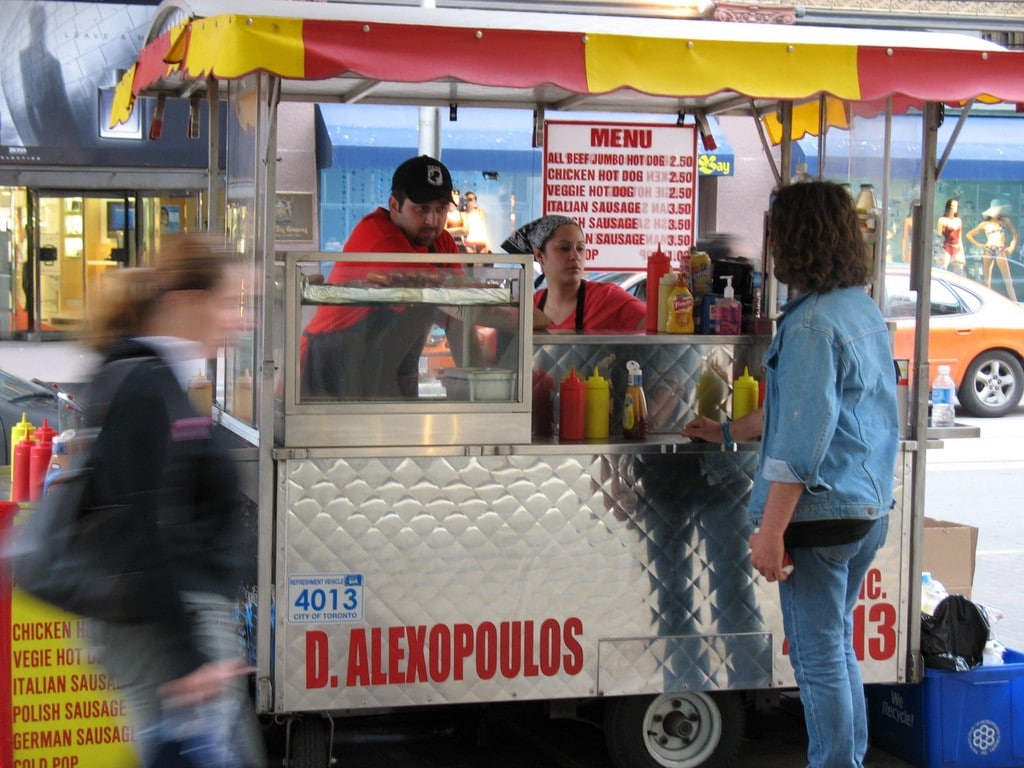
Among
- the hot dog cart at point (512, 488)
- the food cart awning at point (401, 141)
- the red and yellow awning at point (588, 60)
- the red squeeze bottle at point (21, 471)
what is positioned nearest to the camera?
the red and yellow awning at point (588, 60)

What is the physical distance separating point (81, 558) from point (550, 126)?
362cm

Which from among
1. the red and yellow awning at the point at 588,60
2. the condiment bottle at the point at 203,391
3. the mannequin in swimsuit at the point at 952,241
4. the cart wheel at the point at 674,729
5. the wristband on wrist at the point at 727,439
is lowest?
the cart wheel at the point at 674,729

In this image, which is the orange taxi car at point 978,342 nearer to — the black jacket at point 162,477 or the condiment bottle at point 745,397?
the condiment bottle at point 745,397

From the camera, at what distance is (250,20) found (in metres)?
3.61

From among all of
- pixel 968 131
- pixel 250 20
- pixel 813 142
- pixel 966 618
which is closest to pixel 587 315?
pixel 813 142

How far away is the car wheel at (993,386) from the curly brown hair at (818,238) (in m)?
11.9

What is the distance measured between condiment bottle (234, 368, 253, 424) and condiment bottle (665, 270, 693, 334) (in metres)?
1.53

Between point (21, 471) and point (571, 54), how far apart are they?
2.80m

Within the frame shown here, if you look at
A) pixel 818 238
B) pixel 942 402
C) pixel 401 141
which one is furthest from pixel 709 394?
pixel 401 141

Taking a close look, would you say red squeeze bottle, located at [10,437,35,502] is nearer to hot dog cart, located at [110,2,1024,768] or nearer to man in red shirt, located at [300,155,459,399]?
hot dog cart, located at [110,2,1024,768]

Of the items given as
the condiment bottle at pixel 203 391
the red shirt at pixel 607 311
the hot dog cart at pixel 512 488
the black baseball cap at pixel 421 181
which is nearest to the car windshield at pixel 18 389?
the condiment bottle at pixel 203 391

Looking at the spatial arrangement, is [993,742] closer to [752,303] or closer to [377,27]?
[752,303]

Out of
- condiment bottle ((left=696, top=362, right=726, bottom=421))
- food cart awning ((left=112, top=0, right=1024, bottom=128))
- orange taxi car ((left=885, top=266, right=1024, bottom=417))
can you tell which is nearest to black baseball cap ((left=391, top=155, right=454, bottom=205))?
food cart awning ((left=112, top=0, right=1024, bottom=128))

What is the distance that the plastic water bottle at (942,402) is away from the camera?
4875mm
